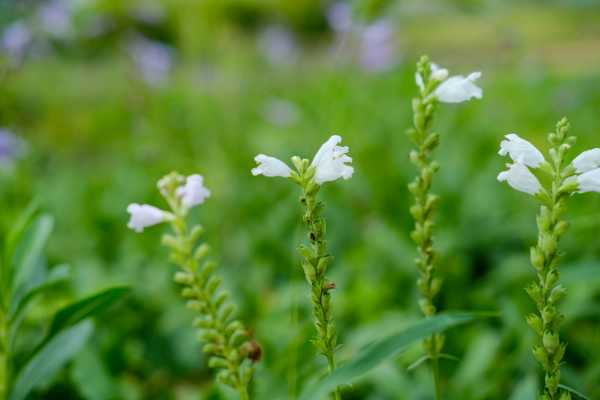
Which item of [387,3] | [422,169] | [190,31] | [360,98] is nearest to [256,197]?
[190,31]

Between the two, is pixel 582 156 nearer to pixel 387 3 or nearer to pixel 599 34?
pixel 387 3

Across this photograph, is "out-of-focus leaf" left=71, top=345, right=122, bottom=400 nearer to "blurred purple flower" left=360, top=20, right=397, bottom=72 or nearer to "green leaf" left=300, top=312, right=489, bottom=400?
"green leaf" left=300, top=312, right=489, bottom=400

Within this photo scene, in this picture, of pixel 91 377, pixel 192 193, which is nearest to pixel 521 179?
pixel 192 193

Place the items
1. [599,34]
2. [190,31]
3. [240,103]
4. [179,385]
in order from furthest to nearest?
[599,34] < [240,103] < [190,31] < [179,385]

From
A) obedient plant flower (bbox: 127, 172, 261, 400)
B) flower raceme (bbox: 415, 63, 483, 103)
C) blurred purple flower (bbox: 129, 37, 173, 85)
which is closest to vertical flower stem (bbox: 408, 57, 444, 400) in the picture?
flower raceme (bbox: 415, 63, 483, 103)

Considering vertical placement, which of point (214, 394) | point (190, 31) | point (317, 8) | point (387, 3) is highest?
point (387, 3)

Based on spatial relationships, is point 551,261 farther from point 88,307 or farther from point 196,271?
point 88,307
